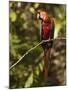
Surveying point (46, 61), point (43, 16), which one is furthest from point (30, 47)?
point (43, 16)

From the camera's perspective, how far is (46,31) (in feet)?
6.24

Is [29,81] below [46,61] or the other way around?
below

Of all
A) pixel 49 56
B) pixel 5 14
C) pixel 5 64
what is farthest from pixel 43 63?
pixel 5 14

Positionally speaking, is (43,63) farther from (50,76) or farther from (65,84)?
(65,84)

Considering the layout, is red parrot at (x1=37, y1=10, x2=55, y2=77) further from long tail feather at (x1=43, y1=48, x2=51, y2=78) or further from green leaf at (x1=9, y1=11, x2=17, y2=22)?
green leaf at (x1=9, y1=11, x2=17, y2=22)

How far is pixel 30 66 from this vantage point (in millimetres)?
1855

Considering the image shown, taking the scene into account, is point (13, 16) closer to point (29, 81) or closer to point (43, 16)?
point (43, 16)

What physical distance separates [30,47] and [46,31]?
0.20 m

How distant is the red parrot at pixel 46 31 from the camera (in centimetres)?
189

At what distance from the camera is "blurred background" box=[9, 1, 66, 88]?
1.82 m

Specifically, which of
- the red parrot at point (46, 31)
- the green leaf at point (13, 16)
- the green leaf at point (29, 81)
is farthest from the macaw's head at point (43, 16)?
the green leaf at point (29, 81)

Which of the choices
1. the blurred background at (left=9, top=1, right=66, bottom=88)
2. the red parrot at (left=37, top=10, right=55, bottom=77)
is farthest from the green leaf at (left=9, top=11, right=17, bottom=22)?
the red parrot at (left=37, top=10, right=55, bottom=77)

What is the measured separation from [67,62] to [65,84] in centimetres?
19

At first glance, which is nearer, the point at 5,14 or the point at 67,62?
the point at 5,14
